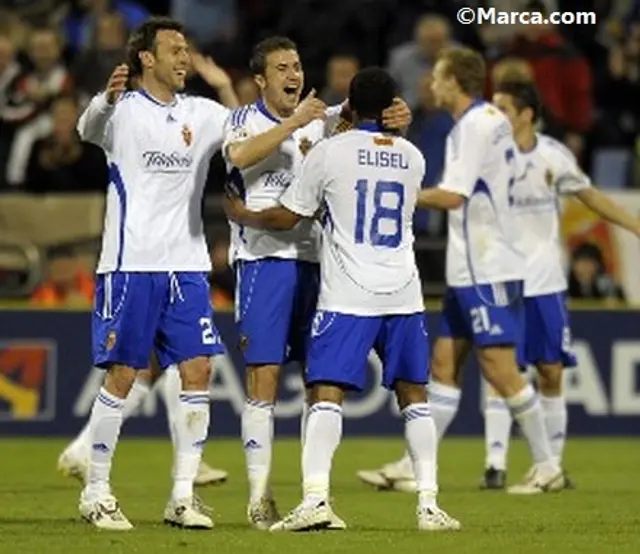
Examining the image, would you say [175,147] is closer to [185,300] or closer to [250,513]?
[185,300]

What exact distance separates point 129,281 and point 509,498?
3.23 meters

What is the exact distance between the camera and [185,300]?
37.7 ft

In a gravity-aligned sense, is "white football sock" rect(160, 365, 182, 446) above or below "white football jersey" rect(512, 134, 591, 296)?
below

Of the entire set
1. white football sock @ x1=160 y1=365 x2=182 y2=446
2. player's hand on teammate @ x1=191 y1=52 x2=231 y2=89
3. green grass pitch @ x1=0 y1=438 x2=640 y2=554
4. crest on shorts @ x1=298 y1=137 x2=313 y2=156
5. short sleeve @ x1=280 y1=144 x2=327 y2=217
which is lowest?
green grass pitch @ x1=0 y1=438 x2=640 y2=554

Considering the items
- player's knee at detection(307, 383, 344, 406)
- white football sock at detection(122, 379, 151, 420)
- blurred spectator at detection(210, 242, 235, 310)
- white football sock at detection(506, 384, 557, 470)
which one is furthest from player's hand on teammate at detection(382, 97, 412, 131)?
blurred spectator at detection(210, 242, 235, 310)

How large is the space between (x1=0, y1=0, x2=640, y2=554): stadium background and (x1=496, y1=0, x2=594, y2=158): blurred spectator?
0.02 metres

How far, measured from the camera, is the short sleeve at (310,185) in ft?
36.4

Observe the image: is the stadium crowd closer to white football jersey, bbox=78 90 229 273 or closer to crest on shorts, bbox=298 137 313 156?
crest on shorts, bbox=298 137 313 156

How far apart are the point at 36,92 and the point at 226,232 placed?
2801 millimetres

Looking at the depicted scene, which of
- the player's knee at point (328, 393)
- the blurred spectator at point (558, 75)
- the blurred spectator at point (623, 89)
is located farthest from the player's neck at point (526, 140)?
the blurred spectator at point (623, 89)

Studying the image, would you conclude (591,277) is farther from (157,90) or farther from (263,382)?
(157,90)

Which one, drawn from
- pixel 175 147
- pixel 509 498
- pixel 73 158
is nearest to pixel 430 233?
pixel 73 158

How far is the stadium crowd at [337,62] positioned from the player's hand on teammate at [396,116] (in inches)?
304

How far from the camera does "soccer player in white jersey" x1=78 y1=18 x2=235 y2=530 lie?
11398 mm
